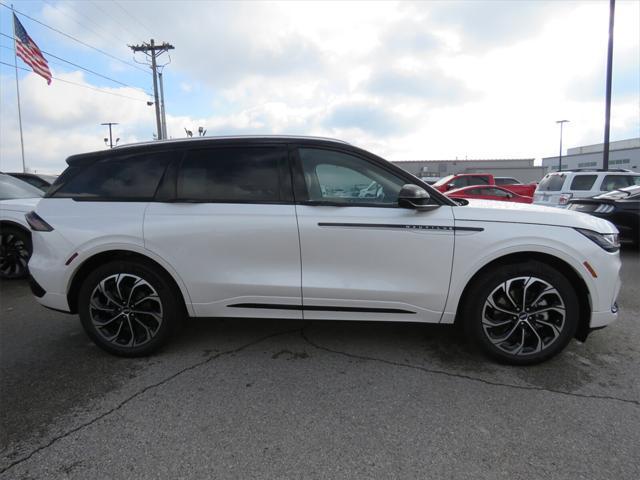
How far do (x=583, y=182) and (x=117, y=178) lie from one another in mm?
11707

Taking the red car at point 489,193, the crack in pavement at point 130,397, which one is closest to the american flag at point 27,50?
the red car at point 489,193

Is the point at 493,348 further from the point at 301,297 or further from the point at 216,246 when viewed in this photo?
the point at 216,246

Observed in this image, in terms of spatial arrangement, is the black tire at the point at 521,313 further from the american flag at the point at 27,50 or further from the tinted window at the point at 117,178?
the american flag at the point at 27,50

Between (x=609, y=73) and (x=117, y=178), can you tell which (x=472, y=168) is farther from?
(x=117, y=178)

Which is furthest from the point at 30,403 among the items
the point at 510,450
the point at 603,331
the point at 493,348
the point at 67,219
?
the point at 603,331

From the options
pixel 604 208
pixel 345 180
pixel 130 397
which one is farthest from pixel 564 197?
pixel 130 397

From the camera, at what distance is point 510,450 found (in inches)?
86.5

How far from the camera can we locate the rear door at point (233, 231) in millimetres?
3098

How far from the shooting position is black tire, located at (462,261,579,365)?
3014 mm

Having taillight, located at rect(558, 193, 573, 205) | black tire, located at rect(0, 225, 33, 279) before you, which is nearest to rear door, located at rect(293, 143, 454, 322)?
black tire, located at rect(0, 225, 33, 279)

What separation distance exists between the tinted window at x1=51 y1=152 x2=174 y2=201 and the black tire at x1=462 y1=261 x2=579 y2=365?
8.97 ft

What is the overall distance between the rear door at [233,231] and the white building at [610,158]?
6105 cm

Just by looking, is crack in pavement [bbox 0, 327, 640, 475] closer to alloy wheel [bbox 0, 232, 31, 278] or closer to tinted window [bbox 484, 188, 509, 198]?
alloy wheel [bbox 0, 232, 31, 278]

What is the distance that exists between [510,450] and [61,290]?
3441mm
